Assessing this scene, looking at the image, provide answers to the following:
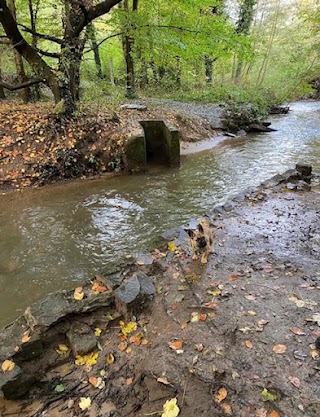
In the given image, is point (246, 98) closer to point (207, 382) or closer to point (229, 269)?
point (229, 269)

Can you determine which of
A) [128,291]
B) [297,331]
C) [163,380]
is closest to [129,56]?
[128,291]

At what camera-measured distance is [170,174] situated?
8.86 m

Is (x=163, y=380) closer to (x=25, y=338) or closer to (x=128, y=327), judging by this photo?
(x=128, y=327)

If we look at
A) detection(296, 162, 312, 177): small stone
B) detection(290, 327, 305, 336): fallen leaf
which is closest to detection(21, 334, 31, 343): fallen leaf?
detection(290, 327, 305, 336): fallen leaf

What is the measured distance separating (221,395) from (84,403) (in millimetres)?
1145

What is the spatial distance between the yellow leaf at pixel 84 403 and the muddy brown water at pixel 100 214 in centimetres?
177

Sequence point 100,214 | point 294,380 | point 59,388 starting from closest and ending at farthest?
point 294,380 → point 59,388 → point 100,214

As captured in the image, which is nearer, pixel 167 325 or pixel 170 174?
pixel 167 325

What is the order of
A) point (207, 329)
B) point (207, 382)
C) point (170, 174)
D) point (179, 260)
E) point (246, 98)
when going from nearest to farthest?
point (207, 382), point (207, 329), point (179, 260), point (170, 174), point (246, 98)

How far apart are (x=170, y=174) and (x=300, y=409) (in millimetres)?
7190

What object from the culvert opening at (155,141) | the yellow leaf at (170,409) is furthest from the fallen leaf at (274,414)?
the culvert opening at (155,141)

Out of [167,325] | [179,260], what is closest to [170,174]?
[179,260]

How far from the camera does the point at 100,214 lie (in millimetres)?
6566

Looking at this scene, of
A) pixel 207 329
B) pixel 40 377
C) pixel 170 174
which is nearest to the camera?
pixel 40 377
